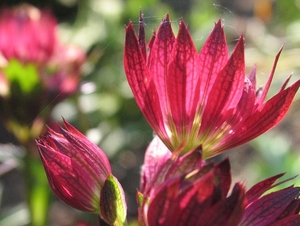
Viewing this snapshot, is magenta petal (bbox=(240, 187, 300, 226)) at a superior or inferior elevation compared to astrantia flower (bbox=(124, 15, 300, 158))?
inferior

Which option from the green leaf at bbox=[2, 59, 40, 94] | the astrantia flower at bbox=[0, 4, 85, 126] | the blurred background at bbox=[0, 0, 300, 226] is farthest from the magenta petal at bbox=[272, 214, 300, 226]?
the blurred background at bbox=[0, 0, 300, 226]

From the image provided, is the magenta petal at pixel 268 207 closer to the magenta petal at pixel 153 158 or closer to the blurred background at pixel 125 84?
the magenta petal at pixel 153 158

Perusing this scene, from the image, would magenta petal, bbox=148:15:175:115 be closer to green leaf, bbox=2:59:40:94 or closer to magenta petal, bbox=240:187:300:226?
magenta petal, bbox=240:187:300:226

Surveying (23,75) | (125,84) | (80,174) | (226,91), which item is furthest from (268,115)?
(125,84)

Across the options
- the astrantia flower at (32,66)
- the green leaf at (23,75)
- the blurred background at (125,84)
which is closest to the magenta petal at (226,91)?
the astrantia flower at (32,66)

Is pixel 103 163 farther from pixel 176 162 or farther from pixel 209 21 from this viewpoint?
pixel 209 21

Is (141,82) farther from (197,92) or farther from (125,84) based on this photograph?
(125,84)

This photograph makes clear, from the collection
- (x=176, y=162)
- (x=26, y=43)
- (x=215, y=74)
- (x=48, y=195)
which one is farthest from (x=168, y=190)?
(x=26, y=43)
